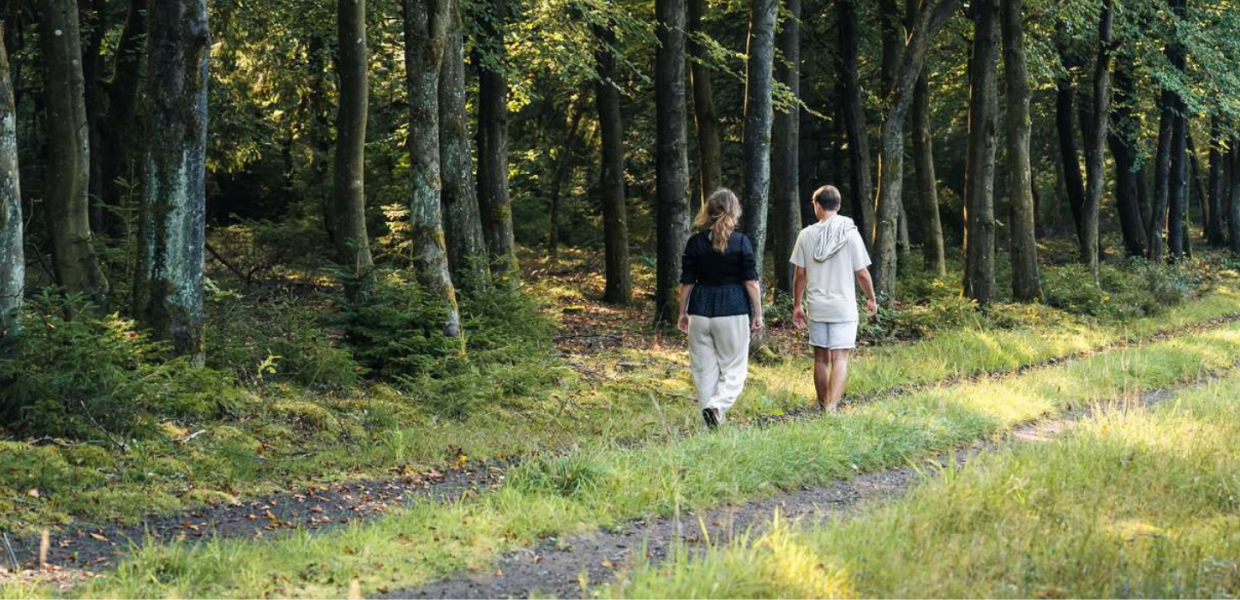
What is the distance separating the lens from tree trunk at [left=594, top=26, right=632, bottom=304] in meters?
22.2

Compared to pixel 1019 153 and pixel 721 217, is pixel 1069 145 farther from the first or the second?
pixel 721 217

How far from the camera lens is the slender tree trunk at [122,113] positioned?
60.5 feet

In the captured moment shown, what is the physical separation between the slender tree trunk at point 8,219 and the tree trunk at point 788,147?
12254mm

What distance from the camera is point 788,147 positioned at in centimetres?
2031

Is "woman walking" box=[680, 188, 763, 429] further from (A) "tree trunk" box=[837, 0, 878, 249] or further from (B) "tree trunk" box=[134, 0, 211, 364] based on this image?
(A) "tree trunk" box=[837, 0, 878, 249]

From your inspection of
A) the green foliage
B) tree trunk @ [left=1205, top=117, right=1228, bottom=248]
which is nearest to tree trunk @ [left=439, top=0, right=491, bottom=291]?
the green foliage

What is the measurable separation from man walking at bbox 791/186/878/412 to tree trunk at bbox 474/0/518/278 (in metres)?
7.62

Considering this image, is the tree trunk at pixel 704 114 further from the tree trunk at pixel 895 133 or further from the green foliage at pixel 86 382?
the green foliage at pixel 86 382

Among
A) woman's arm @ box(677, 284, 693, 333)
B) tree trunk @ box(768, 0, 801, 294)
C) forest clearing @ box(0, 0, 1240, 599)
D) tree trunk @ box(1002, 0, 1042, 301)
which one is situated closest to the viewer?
forest clearing @ box(0, 0, 1240, 599)

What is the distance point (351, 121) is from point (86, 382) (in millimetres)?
6980

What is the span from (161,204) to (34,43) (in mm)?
12872

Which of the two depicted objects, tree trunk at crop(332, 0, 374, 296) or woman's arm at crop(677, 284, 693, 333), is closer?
woman's arm at crop(677, 284, 693, 333)

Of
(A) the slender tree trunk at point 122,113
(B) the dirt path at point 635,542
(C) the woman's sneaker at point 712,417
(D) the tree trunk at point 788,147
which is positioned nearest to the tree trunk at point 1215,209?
(D) the tree trunk at point 788,147

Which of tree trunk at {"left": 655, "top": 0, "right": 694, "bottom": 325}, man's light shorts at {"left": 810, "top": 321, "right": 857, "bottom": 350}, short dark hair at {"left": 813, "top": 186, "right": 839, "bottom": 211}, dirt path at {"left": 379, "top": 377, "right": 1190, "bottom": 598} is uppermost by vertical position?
tree trunk at {"left": 655, "top": 0, "right": 694, "bottom": 325}
